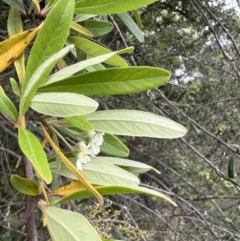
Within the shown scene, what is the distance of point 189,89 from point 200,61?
5.1 inches

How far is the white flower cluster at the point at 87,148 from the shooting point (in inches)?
21.4

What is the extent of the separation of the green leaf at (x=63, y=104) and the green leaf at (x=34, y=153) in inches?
1.2

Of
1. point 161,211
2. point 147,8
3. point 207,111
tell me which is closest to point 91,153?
point 207,111

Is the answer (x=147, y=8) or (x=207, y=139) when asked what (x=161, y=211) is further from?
(x=147, y=8)

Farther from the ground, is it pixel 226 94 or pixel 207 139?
pixel 226 94

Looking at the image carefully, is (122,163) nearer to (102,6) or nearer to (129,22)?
(102,6)

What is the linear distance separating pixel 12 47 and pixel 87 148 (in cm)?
15

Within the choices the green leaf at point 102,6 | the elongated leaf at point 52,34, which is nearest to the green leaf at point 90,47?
the green leaf at point 102,6

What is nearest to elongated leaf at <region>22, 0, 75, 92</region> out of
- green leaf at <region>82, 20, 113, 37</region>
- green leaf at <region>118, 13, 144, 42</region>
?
green leaf at <region>82, 20, 113, 37</region>

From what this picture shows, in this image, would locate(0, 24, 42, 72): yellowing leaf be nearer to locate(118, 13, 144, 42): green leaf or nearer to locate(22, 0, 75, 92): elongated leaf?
locate(22, 0, 75, 92): elongated leaf

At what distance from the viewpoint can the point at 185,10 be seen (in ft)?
5.59

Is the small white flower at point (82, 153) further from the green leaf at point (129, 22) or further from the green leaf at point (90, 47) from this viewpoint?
the green leaf at point (129, 22)

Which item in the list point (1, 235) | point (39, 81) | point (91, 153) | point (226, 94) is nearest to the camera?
point (39, 81)

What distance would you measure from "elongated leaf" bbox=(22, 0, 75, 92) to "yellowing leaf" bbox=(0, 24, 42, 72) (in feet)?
0.17
